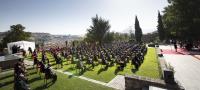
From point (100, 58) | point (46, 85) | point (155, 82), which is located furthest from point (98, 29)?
point (155, 82)

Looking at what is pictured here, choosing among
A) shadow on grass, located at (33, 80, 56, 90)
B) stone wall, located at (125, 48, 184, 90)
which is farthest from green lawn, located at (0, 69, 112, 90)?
stone wall, located at (125, 48, 184, 90)

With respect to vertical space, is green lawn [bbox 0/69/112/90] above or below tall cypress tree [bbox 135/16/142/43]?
below

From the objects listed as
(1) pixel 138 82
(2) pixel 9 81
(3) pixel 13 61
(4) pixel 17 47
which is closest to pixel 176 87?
(1) pixel 138 82

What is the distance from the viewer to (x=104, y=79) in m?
11.4

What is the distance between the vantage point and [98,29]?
47812mm

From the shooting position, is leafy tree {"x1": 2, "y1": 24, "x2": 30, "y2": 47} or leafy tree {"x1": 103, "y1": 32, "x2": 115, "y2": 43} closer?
leafy tree {"x1": 103, "y1": 32, "x2": 115, "y2": 43}

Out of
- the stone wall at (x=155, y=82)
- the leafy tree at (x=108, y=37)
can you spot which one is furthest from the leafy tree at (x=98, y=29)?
the stone wall at (x=155, y=82)

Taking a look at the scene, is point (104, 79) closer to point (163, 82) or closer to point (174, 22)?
point (163, 82)

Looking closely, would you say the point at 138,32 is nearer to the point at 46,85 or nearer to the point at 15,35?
the point at 15,35

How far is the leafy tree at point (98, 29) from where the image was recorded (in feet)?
156

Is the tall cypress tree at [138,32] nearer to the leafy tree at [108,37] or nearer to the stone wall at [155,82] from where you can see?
the leafy tree at [108,37]

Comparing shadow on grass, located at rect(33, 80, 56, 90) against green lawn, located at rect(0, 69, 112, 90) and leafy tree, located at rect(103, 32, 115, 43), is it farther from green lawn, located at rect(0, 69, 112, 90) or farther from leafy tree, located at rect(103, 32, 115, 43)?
leafy tree, located at rect(103, 32, 115, 43)

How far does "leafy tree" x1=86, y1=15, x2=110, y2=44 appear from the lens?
156ft

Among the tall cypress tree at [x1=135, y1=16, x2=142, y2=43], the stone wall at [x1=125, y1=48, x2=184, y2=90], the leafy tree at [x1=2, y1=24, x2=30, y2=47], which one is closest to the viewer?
the stone wall at [x1=125, y1=48, x2=184, y2=90]
